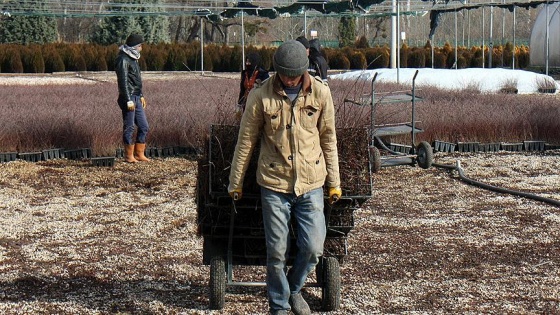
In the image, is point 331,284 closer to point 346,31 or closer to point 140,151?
point 140,151

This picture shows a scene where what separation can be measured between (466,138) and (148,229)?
680 centimetres

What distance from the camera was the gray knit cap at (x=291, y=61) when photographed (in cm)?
494

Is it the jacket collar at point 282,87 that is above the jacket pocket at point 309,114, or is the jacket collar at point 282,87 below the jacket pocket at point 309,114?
above

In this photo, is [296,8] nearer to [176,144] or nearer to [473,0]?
[473,0]

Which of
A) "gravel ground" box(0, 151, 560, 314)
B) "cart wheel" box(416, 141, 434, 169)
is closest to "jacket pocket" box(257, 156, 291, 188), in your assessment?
"gravel ground" box(0, 151, 560, 314)

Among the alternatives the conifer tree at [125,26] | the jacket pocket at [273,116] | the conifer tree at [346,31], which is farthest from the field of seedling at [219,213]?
the conifer tree at [346,31]

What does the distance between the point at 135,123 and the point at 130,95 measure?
1.26 feet

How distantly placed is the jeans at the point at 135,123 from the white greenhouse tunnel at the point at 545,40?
80.9 feet

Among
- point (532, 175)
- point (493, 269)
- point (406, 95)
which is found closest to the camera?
point (493, 269)

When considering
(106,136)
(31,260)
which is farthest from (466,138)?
(31,260)

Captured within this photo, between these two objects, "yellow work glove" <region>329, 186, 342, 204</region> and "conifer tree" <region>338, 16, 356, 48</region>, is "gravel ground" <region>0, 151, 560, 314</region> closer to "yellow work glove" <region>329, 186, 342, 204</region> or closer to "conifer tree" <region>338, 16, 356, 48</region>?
"yellow work glove" <region>329, 186, 342, 204</region>

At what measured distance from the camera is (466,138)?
45.0ft

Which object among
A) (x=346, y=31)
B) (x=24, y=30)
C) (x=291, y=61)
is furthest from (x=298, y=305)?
(x=346, y=31)

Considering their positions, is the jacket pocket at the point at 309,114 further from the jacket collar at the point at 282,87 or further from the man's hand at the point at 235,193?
the man's hand at the point at 235,193
